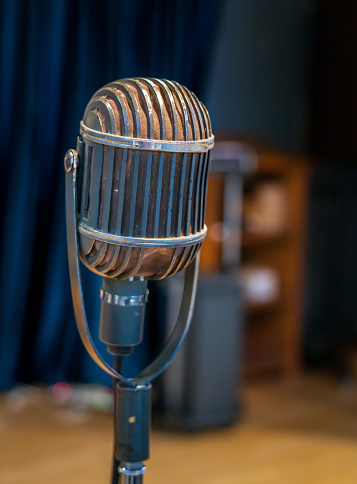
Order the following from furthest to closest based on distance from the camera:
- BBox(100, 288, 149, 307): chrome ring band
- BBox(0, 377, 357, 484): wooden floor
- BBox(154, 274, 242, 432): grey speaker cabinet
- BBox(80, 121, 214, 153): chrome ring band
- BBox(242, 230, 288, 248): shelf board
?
BBox(242, 230, 288, 248): shelf board, BBox(154, 274, 242, 432): grey speaker cabinet, BBox(0, 377, 357, 484): wooden floor, BBox(100, 288, 149, 307): chrome ring band, BBox(80, 121, 214, 153): chrome ring band

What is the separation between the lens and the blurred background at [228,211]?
218cm

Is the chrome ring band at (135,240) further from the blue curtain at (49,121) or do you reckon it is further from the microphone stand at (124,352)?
the blue curtain at (49,121)

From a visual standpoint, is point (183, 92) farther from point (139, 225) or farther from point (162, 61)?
point (162, 61)

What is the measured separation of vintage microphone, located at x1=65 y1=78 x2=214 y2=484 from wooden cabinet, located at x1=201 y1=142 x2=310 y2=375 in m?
2.06

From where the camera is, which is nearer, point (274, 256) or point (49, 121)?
point (49, 121)

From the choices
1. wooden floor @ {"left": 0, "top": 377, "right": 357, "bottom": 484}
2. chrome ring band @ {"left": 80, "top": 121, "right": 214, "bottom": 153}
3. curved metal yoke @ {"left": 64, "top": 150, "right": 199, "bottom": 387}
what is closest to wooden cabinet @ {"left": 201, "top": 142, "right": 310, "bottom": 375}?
wooden floor @ {"left": 0, "top": 377, "right": 357, "bottom": 484}

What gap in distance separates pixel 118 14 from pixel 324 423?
1771 millimetres

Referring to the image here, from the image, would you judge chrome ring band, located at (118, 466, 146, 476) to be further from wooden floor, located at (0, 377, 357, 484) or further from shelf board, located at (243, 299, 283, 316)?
shelf board, located at (243, 299, 283, 316)

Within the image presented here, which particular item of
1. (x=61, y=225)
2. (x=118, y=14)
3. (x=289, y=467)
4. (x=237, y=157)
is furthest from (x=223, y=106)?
(x=289, y=467)

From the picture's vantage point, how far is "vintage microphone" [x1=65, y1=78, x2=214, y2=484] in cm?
65

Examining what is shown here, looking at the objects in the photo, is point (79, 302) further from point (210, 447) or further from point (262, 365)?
point (262, 365)

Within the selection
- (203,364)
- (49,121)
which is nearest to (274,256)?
(203,364)

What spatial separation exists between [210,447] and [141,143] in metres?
1.72

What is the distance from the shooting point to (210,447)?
2.14 m
